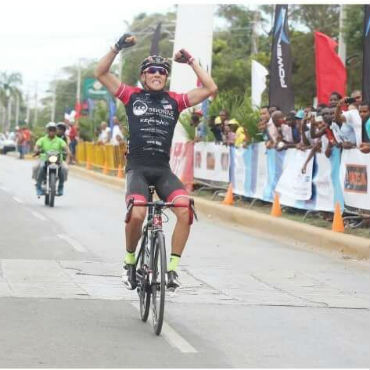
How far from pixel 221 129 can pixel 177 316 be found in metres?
14.4

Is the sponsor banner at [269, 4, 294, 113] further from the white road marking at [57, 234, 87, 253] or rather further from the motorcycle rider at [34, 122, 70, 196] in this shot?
the white road marking at [57, 234, 87, 253]

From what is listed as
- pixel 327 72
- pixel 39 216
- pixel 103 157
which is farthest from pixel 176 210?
pixel 103 157

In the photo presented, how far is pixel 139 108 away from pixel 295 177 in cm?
952

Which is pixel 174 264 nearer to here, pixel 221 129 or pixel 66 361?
pixel 66 361

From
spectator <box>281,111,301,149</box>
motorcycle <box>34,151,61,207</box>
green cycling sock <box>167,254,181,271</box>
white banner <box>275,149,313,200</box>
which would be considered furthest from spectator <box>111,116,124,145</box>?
green cycling sock <box>167,254,181,271</box>

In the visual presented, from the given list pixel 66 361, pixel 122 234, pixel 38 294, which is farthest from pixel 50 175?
pixel 66 361

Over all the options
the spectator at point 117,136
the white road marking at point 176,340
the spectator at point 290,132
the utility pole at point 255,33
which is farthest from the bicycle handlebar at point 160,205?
the utility pole at point 255,33

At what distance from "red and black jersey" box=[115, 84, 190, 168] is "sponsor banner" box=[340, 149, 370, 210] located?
21.9 ft

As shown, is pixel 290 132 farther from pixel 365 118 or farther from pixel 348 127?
pixel 365 118

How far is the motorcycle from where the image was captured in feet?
67.7

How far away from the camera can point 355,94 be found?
16.0 meters

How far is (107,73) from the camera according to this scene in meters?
8.68

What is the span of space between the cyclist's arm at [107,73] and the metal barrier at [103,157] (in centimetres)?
2330

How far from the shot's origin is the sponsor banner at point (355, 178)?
1459 cm
